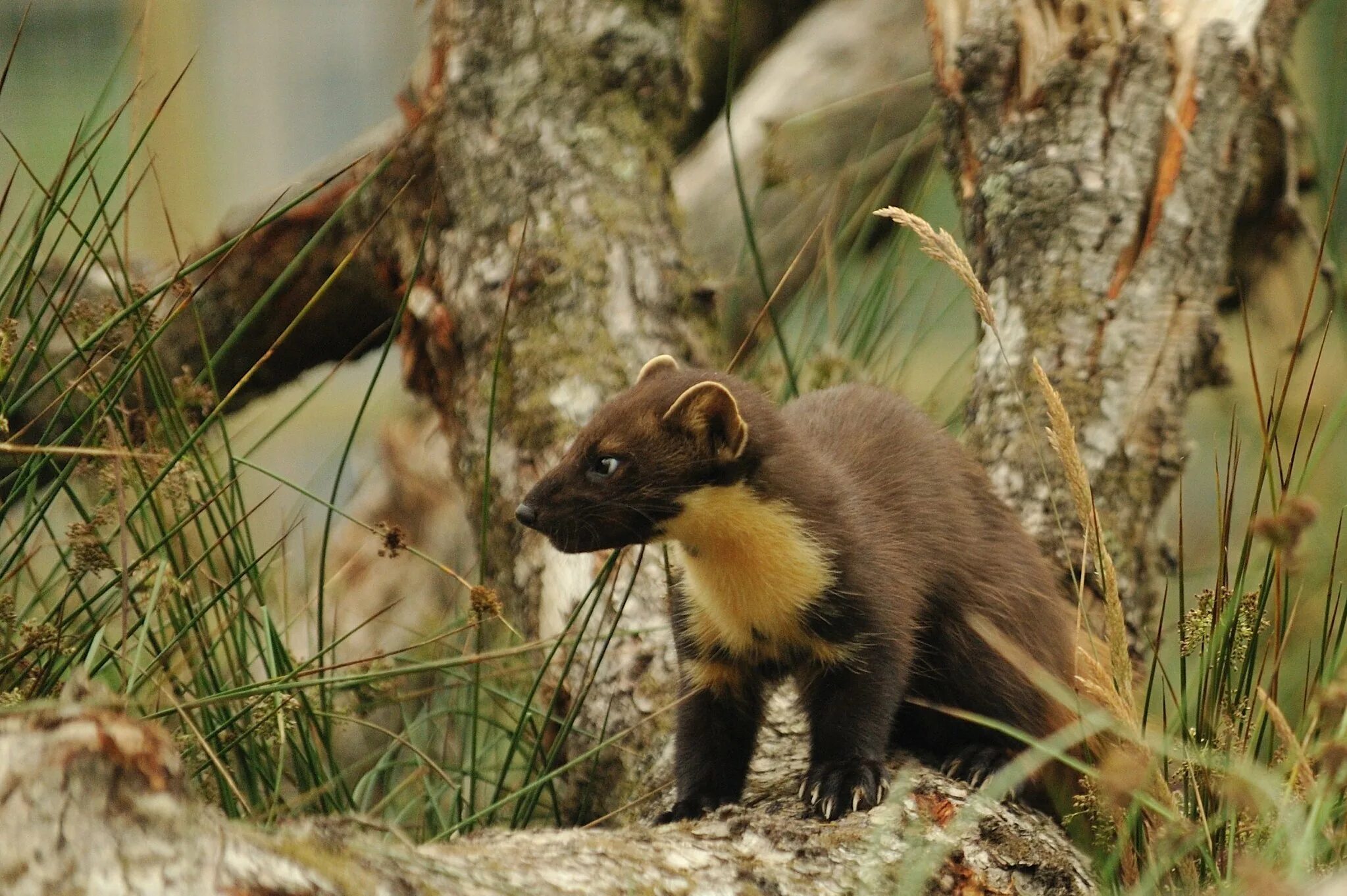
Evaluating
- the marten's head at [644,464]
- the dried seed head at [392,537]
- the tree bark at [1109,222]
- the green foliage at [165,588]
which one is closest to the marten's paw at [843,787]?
A: the green foliage at [165,588]

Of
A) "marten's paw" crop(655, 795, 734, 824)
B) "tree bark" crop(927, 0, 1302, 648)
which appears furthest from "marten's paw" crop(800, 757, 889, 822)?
"tree bark" crop(927, 0, 1302, 648)

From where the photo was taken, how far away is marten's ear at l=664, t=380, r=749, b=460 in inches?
119

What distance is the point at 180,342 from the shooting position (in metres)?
4.52

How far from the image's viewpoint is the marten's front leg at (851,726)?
283cm

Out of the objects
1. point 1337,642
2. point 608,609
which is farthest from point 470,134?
point 1337,642

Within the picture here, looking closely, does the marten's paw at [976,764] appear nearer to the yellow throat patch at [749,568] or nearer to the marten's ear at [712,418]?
the yellow throat patch at [749,568]

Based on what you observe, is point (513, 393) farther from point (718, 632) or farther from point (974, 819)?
point (974, 819)

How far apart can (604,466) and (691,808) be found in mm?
742

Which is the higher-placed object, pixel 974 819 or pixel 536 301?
pixel 536 301

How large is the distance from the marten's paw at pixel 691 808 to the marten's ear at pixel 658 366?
935 millimetres

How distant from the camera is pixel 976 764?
3119 millimetres

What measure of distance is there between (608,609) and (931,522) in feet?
2.70

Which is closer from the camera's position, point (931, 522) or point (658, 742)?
point (931, 522)

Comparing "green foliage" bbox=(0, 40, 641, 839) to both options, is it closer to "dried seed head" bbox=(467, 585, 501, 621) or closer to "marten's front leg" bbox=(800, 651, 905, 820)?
"dried seed head" bbox=(467, 585, 501, 621)
